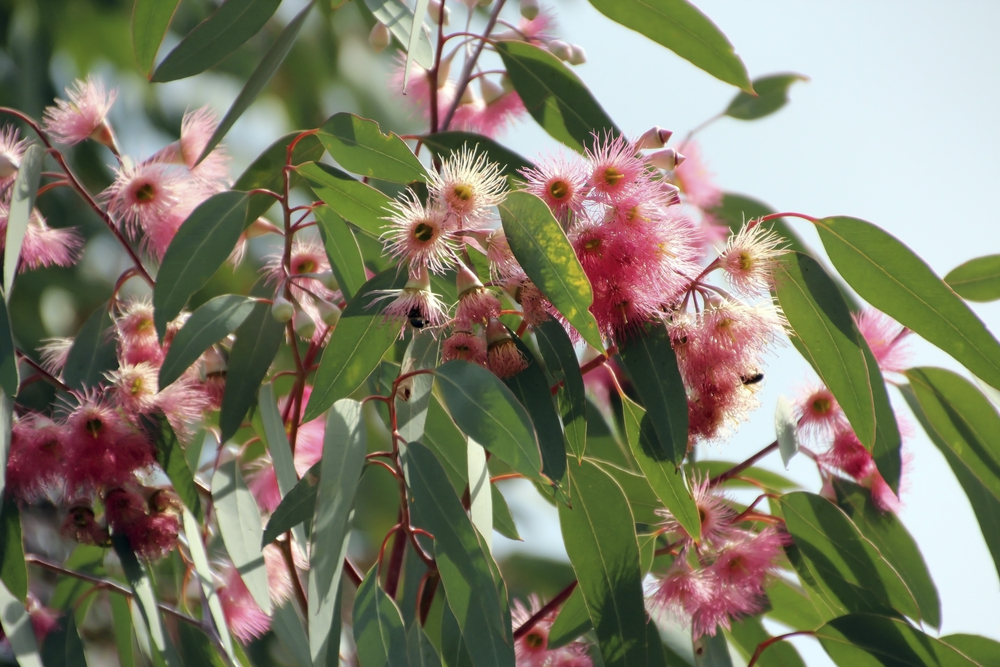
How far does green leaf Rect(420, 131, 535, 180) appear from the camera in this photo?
1070 mm

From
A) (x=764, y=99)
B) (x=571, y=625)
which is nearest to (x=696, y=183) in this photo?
(x=764, y=99)

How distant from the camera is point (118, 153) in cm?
120

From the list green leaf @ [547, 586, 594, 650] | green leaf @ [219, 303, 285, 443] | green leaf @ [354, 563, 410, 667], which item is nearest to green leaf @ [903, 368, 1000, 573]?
green leaf @ [547, 586, 594, 650]

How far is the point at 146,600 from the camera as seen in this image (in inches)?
41.2

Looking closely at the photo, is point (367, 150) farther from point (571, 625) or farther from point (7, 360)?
point (571, 625)

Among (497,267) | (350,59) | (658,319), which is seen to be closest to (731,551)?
(658,319)

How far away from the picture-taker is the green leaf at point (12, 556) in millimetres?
1061

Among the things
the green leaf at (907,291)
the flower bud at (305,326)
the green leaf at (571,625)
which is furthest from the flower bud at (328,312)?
the green leaf at (907,291)

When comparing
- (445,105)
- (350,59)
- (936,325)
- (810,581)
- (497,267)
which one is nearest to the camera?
(497,267)

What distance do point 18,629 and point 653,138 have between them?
92cm

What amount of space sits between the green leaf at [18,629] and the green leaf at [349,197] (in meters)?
0.60

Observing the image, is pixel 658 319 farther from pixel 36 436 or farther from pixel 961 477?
pixel 36 436

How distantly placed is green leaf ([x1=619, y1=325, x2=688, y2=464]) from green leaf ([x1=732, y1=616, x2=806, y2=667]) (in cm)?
Result: 44

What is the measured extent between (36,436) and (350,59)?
2.60 m
